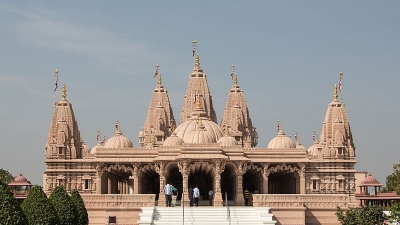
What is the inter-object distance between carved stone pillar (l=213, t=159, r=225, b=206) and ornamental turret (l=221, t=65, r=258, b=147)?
14.2 meters

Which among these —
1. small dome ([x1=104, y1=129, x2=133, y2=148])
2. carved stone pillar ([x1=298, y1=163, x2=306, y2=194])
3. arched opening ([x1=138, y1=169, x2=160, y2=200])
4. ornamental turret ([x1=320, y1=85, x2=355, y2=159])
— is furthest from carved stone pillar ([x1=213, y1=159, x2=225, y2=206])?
small dome ([x1=104, y1=129, x2=133, y2=148])

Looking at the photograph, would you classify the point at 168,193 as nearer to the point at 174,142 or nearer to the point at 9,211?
the point at 174,142

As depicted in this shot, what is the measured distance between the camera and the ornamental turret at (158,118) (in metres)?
62.6

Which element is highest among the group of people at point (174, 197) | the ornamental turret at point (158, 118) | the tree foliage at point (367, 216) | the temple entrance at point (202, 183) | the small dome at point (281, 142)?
the ornamental turret at point (158, 118)

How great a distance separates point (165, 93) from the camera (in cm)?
6844

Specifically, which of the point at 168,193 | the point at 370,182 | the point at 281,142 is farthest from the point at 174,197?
the point at 370,182

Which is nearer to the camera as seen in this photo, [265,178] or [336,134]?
[265,178]

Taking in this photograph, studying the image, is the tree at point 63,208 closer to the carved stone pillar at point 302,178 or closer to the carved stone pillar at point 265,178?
the carved stone pillar at point 265,178

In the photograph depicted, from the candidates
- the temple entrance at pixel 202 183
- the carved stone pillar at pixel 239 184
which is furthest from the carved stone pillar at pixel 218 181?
the temple entrance at pixel 202 183

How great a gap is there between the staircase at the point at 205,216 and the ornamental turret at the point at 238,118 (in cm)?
1729

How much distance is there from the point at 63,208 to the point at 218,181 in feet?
43.7

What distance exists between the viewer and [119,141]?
58.2 metres

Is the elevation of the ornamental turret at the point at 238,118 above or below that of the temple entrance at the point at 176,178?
above

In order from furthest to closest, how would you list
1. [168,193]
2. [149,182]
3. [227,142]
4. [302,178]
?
1. [149,182]
2. [227,142]
3. [302,178]
4. [168,193]
